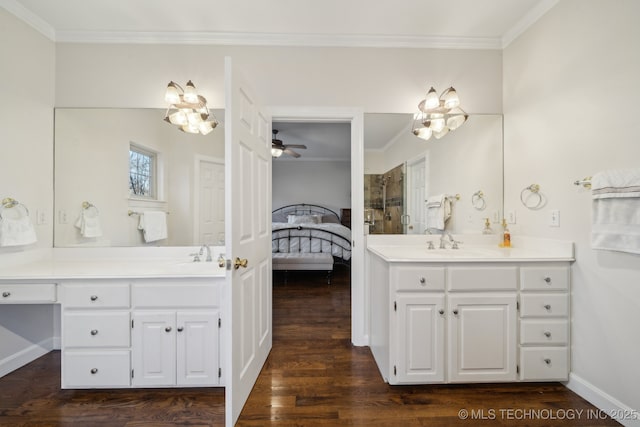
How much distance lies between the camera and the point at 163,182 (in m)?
2.26

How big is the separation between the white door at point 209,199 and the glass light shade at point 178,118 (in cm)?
34

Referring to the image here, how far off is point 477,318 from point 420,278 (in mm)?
475

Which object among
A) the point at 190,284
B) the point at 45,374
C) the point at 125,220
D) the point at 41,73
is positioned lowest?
the point at 45,374

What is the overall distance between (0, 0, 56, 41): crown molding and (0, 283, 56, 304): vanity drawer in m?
2.03

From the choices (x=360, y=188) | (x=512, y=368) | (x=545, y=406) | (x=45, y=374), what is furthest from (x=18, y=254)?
(x=545, y=406)

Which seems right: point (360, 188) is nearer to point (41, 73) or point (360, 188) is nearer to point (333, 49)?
point (333, 49)

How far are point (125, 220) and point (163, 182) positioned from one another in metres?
0.46

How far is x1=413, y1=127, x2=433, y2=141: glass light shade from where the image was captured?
7.66ft

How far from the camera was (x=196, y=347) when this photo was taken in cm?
164

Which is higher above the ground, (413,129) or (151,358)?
(413,129)

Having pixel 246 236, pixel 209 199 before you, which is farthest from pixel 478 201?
pixel 209 199

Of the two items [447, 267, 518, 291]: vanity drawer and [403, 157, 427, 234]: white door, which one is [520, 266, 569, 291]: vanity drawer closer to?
[447, 267, 518, 291]: vanity drawer

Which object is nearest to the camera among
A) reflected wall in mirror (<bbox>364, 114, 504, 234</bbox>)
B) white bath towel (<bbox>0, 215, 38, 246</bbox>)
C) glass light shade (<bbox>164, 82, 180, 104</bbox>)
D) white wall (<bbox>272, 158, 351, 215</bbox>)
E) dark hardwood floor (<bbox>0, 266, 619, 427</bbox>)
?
dark hardwood floor (<bbox>0, 266, 619, 427</bbox>)

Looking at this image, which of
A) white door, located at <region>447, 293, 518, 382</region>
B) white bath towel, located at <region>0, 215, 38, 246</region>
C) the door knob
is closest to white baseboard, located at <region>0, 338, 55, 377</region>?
white bath towel, located at <region>0, 215, 38, 246</region>
